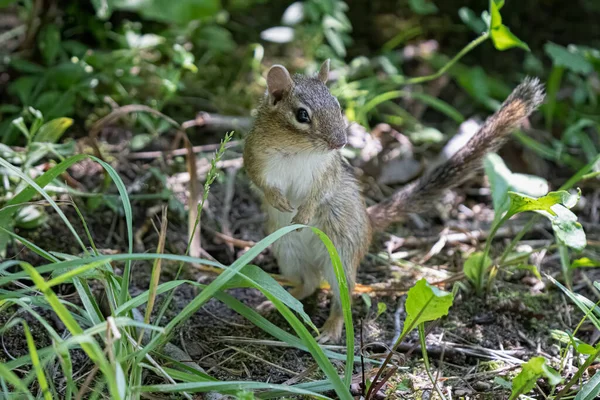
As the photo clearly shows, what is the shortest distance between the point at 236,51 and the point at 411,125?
1360 millimetres

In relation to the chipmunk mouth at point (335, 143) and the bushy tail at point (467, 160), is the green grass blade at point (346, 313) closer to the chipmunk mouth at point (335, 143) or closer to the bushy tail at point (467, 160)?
the chipmunk mouth at point (335, 143)

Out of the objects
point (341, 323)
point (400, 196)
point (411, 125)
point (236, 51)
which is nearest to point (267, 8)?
point (236, 51)

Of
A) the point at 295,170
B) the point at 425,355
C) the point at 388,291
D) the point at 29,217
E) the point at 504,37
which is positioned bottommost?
the point at 388,291

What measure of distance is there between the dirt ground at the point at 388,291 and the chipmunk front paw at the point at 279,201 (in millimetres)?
387

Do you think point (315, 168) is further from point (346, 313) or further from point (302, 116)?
point (346, 313)

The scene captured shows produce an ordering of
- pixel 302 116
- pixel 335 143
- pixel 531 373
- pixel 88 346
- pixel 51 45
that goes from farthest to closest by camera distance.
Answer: pixel 51 45 → pixel 302 116 → pixel 335 143 → pixel 531 373 → pixel 88 346

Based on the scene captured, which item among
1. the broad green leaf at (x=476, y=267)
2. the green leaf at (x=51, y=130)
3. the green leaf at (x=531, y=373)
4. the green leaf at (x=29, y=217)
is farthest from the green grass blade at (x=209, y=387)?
the green leaf at (x=51, y=130)

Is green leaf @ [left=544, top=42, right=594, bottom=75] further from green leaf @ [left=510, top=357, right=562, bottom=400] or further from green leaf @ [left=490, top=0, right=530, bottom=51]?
green leaf @ [left=510, top=357, right=562, bottom=400]

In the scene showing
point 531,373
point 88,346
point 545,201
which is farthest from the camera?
point 545,201

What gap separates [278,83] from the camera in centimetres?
289

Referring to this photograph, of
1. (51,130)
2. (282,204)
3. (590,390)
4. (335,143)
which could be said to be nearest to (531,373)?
(590,390)

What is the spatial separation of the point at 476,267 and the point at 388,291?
40 cm

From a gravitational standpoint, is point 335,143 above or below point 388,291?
above

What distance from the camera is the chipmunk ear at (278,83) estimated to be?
112 inches
